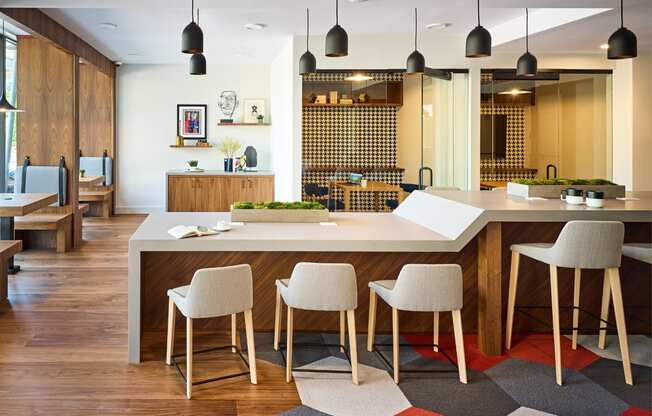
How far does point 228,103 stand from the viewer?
37.1 feet

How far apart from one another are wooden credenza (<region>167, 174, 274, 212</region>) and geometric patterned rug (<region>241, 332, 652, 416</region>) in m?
6.30

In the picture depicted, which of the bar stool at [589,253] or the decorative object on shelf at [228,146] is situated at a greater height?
the decorative object on shelf at [228,146]

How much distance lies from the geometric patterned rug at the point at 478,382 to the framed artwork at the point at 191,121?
24.8ft

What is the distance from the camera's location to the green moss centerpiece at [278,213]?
4504 mm

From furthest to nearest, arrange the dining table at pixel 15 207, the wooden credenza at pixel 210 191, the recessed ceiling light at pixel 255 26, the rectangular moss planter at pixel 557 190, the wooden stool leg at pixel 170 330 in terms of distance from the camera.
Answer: the wooden credenza at pixel 210 191 < the recessed ceiling light at pixel 255 26 < the dining table at pixel 15 207 < the rectangular moss planter at pixel 557 190 < the wooden stool leg at pixel 170 330

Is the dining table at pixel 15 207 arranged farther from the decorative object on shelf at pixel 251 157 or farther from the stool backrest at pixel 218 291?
the decorative object on shelf at pixel 251 157

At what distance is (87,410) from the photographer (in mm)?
3141

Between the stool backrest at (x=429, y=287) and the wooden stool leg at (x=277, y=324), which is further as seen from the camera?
the wooden stool leg at (x=277, y=324)

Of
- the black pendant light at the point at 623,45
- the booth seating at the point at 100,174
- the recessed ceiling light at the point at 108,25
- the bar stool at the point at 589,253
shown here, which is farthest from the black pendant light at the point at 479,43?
the booth seating at the point at 100,174

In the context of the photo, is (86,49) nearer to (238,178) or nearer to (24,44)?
(24,44)

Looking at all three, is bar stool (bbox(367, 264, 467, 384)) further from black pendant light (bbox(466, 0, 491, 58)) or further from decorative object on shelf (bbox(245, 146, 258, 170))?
decorative object on shelf (bbox(245, 146, 258, 170))

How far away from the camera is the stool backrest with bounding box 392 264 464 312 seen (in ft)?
11.1

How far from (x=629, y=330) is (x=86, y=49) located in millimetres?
7639

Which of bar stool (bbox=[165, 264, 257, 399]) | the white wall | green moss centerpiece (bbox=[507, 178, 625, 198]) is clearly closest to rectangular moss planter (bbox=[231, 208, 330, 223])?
bar stool (bbox=[165, 264, 257, 399])
